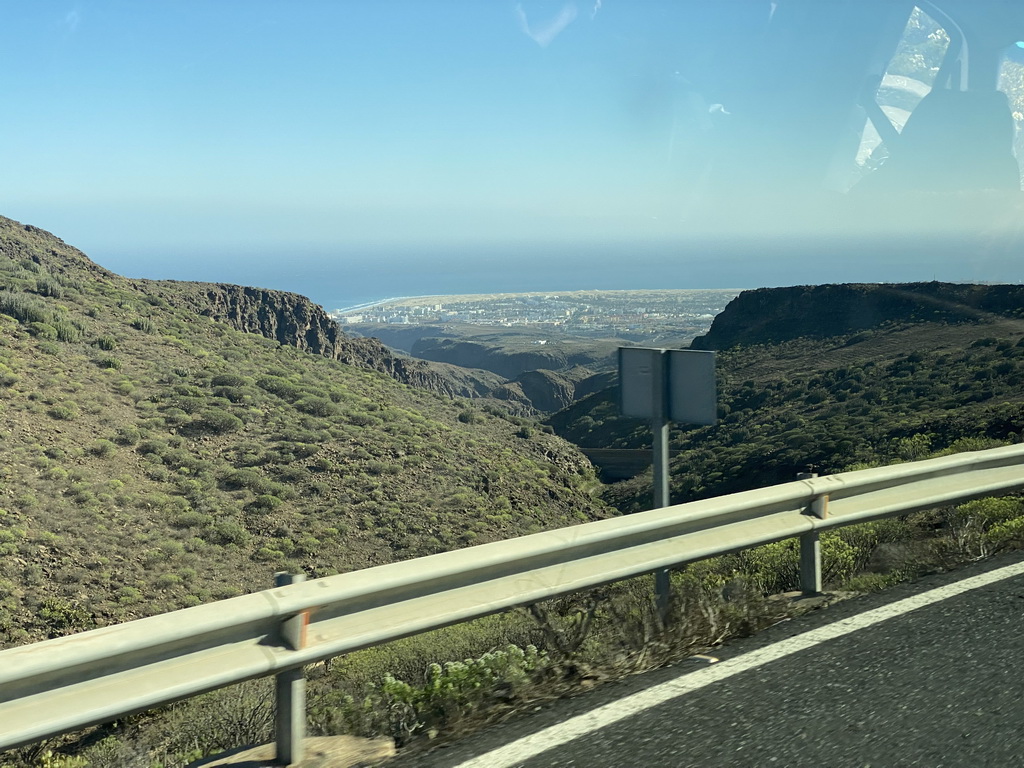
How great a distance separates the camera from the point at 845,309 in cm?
6575

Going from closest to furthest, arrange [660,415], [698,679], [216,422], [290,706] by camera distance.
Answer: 1. [290,706]
2. [698,679]
3. [660,415]
4. [216,422]

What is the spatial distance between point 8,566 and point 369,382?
28952 mm

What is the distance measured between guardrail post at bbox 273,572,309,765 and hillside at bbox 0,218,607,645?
1617 cm

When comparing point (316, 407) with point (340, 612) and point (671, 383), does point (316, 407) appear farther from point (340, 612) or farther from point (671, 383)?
point (340, 612)

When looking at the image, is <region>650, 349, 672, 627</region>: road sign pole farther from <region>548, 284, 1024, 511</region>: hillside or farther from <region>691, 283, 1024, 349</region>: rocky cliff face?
<region>691, 283, 1024, 349</region>: rocky cliff face

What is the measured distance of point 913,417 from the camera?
111 ft

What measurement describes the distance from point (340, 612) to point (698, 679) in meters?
1.57

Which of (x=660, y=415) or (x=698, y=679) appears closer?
(x=698, y=679)

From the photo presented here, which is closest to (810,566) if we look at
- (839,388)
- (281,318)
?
(839,388)

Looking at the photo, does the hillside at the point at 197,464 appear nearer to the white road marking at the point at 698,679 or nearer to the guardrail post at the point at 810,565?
the guardrail post at the point at 810,565

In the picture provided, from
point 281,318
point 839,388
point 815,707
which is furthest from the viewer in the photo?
point 281,318

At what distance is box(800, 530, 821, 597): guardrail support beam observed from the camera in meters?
5.36

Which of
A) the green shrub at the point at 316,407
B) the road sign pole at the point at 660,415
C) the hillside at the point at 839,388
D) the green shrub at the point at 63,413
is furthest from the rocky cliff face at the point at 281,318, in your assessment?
the road sign pole at the point at 660,415

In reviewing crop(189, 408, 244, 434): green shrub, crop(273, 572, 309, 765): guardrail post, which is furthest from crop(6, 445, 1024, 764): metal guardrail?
crop(189, 408, 244, 434): green shrub
